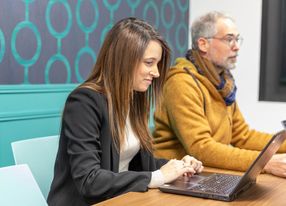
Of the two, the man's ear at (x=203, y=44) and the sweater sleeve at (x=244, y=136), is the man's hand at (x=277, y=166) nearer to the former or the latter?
the sweater sleeve at (x=244, y=136)

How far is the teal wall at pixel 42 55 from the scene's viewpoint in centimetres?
203

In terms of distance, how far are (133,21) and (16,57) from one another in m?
0.75

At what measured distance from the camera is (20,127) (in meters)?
2.08

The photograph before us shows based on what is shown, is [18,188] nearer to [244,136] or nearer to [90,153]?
[90,153]

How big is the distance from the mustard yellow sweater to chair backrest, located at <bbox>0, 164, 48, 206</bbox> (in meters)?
0.75

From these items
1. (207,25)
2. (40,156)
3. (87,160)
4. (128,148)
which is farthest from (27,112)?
(207,25)

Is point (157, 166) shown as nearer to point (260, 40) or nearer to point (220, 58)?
point (220, 58)

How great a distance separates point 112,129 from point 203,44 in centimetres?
87

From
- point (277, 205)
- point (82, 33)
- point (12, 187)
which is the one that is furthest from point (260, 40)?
point (12, 187)

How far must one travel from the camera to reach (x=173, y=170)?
1400 mm

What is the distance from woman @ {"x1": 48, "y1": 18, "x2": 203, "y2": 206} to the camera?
53.2 inches

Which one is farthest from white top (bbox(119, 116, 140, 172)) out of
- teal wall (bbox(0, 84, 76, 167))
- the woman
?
teal wall (bbox(0, 84, 76, 167))

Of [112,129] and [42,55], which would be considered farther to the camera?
[42,55]

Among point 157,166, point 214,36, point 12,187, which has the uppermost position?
point 214,36
